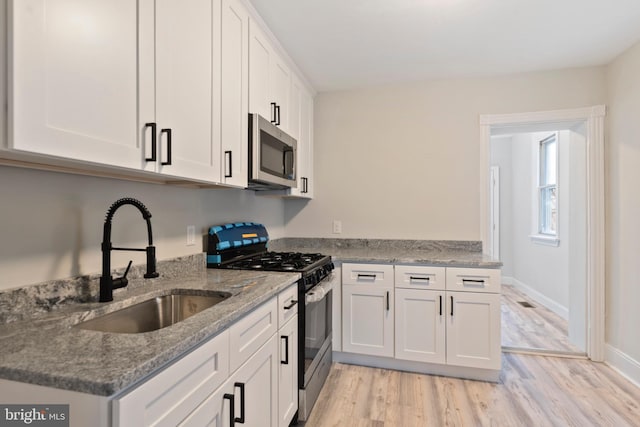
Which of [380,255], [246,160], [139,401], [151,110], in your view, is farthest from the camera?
[380,255]

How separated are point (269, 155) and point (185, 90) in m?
0.80

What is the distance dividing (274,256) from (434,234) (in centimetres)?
149

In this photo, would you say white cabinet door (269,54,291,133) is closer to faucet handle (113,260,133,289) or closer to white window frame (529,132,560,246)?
faucet handle (113,260,133,289)

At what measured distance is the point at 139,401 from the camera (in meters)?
0.70

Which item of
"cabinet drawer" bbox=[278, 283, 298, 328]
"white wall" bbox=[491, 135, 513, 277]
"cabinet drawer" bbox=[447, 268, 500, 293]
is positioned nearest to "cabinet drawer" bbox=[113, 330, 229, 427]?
"cabinet drawer" bbox=[278, 283, 298, 328]

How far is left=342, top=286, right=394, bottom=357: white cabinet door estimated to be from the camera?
249cm

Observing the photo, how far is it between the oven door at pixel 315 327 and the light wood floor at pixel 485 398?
266mm

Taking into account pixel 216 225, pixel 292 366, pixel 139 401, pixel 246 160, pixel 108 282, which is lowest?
pixel 292 366

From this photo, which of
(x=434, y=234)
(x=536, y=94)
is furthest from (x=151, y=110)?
(x=536, y=94)

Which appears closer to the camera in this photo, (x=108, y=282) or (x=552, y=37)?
(x=108, y=282)

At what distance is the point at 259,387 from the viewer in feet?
4.32

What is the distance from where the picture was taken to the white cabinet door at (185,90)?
1.19 metres

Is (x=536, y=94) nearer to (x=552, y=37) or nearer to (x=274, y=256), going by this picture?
(x=552, y=37)

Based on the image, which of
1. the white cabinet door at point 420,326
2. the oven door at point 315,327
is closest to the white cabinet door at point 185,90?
the oven door at point 315,327
